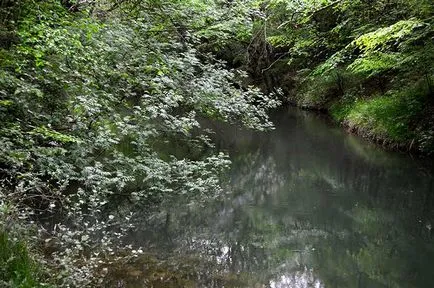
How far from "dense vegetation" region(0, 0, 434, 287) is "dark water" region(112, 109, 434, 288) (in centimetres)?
61

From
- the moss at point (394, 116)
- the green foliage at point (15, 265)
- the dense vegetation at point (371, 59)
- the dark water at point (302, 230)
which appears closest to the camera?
Answer: the green foliage at point (15, 265)

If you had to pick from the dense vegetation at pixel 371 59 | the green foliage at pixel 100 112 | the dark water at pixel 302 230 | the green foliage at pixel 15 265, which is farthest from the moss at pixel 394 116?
the green foliage at pixel 15 265

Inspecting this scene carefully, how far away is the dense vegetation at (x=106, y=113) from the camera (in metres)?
5.17

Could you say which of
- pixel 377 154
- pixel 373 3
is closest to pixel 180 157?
pixel 377 154

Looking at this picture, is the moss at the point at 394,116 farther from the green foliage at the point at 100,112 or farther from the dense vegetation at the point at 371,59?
the green foliage at the point at 100,112

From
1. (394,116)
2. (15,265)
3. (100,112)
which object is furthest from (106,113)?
(394,116)

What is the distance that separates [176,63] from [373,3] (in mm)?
7575

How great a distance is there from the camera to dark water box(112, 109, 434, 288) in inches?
261

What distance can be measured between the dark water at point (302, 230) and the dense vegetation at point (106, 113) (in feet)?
1.99

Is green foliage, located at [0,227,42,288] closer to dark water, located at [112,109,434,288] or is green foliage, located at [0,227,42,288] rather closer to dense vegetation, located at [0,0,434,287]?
dense vegetation, located at [0,0,434,287]

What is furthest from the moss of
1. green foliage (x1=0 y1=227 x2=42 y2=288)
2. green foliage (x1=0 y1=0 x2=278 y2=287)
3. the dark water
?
green foliage (x1=0 y1=227 x2=42 y2=288)

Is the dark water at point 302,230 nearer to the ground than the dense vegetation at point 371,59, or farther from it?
nearer to the ground

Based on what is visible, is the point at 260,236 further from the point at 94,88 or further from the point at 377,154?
the point at 377,154

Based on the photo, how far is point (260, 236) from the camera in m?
8.04
